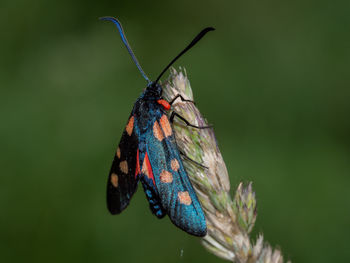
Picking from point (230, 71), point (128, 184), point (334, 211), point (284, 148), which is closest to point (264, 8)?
point (230, 71)

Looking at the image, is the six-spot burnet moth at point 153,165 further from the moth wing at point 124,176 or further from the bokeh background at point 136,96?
the bokeh background at point 136,96

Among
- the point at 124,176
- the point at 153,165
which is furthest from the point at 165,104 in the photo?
the point at 124,176

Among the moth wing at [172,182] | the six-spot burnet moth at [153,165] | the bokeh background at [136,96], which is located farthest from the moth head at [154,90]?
the bokeh background at [136,96]

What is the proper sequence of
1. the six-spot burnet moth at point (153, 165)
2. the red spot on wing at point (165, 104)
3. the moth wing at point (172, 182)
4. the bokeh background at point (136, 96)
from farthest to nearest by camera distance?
the bokeh background at point (136, 96), the red spot on wing at point (165, 104), the six-spot burnet moth at point (153, 165), the moth wing at point (172, 182)

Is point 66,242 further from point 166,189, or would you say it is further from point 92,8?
point 92,8

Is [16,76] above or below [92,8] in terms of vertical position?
below

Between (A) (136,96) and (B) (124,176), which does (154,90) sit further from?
(A) (136,96)

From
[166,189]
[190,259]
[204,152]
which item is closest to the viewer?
[204,152]
